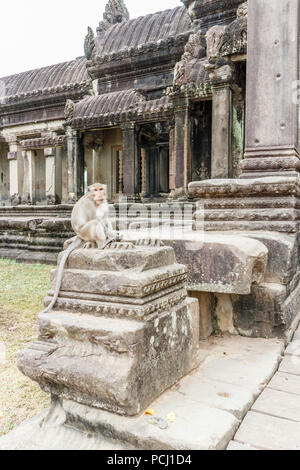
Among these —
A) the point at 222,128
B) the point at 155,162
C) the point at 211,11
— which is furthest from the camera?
the point at 155,162

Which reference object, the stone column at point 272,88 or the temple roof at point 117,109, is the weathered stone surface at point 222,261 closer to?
the stone column at point 272,88

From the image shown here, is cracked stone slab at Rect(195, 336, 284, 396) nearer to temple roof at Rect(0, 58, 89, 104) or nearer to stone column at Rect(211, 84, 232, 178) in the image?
stone column at Rect(211, 84, 232, 178)

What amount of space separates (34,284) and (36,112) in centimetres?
1078

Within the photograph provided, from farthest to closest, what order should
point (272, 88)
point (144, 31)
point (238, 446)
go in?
point (144, 31), point (272, 88), point (238, 446)

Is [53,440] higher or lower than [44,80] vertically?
lower

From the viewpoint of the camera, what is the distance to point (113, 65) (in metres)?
11.7

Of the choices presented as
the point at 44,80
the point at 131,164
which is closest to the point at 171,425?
the point at 131,164

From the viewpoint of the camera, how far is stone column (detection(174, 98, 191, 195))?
8461 mm

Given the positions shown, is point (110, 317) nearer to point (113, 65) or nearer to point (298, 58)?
point (298, 58)

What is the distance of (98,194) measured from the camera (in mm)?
2012

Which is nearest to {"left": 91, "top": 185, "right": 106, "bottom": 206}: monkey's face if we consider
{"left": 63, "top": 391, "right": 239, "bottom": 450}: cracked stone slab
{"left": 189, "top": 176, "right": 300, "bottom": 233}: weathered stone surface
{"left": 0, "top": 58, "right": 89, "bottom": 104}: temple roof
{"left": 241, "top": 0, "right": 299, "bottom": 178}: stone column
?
{"left": 63, "top": 391, "right": 239, "bottom": 450}: cracked stone slab

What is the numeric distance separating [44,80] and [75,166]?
5.16 meters
